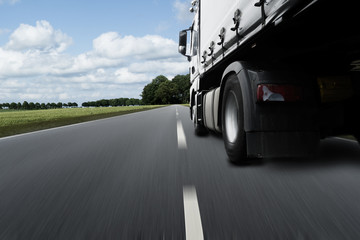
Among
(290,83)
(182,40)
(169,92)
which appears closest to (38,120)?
(182,40)

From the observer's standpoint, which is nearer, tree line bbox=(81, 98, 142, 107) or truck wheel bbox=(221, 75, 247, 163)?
truck wheel bbox=(221, 75, 247, 163)

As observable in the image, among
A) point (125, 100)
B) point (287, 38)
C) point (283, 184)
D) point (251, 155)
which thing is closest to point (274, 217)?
point (283, 184)

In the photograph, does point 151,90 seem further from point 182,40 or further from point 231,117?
point 231,117

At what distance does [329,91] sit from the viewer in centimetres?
389

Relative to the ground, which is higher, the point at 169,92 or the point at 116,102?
the point at 169,92

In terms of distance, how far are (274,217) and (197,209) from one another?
2.16 ft

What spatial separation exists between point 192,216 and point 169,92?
116 metres

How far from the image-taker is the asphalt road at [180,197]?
2.43 metres

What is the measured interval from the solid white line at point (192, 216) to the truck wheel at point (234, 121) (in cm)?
115

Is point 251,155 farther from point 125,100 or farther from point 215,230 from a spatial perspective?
point 125,100

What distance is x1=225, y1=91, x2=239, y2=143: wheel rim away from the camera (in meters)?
4.66

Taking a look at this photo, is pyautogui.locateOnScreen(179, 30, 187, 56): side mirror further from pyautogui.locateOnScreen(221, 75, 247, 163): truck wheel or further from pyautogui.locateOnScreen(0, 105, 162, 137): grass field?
pyautogui.locateOnScreen(0, 105, 162, 137): grass field

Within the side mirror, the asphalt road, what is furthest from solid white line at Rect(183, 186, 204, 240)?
the side mirror

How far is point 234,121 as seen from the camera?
4789mm
